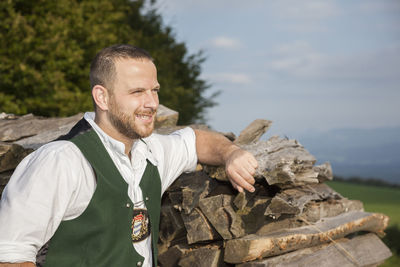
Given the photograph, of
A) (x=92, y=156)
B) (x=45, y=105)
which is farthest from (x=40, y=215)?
(x=45, y=105)

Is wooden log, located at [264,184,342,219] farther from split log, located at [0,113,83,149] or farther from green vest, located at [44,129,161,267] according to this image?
split log, located at [0,113,83,149]

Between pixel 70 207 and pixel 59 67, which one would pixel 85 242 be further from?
pixel 59 67

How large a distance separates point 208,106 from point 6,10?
10.9 metres

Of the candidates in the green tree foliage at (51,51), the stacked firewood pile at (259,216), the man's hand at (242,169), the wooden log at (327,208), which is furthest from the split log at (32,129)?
the green tree foliage at (51,51)

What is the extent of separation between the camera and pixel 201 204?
138 inches

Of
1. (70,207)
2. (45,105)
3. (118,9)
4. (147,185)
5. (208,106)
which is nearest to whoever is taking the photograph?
(70,207)

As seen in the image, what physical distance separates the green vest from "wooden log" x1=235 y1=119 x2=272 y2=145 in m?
1.72

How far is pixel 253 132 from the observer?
4.18 metres

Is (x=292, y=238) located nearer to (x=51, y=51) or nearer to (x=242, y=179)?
(x=242, y=179)

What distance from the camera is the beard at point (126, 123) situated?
9.20ft

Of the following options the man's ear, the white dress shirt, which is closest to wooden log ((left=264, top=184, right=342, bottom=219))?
the white dress shirt

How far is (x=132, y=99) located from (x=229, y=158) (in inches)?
33.4

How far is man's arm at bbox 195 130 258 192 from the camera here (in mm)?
2965

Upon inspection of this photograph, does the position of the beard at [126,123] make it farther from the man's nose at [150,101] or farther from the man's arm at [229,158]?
the man's arm at [229,158]
